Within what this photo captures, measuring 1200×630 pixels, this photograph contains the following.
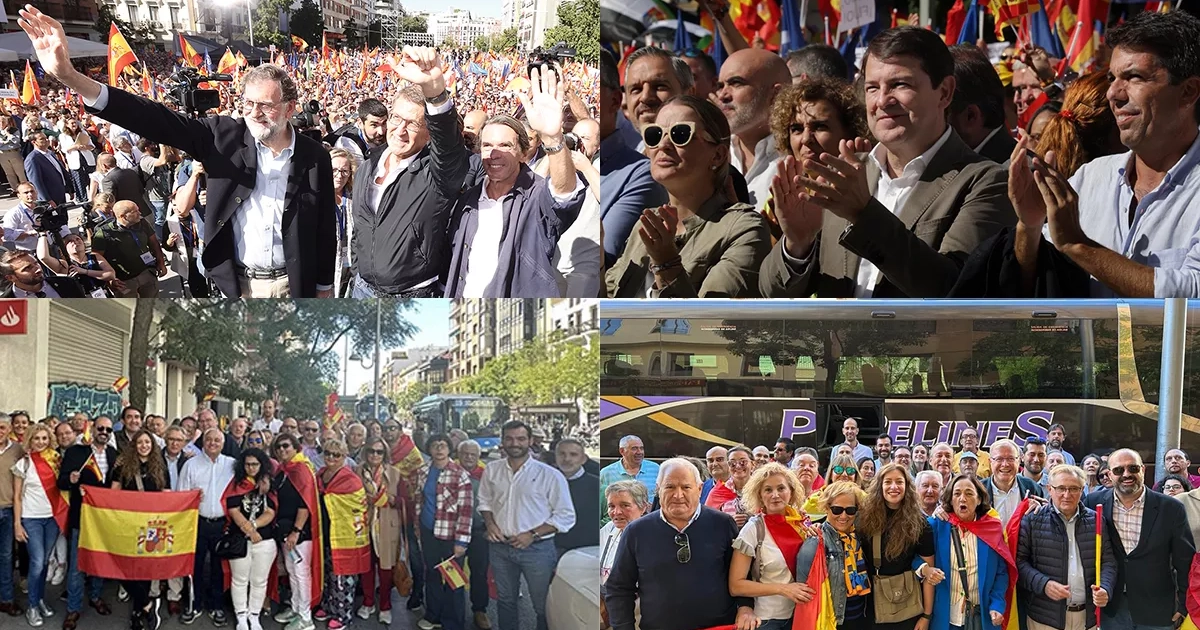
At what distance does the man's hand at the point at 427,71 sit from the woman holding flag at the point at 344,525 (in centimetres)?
187

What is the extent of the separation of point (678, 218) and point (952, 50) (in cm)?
Answer: 161

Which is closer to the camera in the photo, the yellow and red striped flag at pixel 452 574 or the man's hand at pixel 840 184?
the man's hand at pixel 840 184

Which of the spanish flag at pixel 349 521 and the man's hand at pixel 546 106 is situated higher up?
the man's hand at pixel 546 106

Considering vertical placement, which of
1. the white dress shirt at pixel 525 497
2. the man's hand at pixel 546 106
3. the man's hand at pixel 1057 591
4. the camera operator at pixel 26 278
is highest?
the man's hand at pixel 546 106

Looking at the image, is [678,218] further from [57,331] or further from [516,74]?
[57,331]

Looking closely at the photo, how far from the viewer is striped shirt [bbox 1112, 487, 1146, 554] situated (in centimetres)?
473

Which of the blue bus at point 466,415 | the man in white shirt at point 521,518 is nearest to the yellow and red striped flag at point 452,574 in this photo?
the man in white shirt at point 521,518

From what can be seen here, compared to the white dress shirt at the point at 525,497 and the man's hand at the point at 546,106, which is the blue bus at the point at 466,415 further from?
the man's hand at the point at 546,106

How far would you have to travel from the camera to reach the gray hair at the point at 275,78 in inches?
193

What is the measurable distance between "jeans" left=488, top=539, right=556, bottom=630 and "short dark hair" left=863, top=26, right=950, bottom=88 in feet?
9.89

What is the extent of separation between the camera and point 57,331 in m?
4.95

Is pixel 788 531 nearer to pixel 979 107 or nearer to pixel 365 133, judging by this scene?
pixel 979 107

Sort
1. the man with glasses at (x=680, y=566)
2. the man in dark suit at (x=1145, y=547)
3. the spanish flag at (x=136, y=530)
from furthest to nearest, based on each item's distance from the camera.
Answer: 1. the spanish flag at (x=136, y=530)
2. the man in dark suit at (x=1145, y=547)
3. the man with glasses at (x=680, y=566)

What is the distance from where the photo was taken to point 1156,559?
15.5ft
